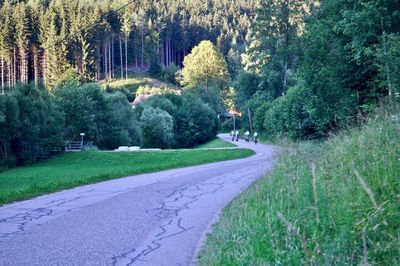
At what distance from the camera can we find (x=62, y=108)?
69.5m

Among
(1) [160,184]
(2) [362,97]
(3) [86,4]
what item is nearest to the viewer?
(2) [362,97]

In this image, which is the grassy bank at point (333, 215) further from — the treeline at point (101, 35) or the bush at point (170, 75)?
the bush at point (170, 75)

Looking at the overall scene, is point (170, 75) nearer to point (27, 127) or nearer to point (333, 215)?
point (27, 127)

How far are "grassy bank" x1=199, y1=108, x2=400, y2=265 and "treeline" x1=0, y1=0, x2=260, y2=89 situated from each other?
67.4 metres

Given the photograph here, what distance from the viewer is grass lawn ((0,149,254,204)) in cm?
2198

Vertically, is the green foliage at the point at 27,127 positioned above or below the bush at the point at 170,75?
below

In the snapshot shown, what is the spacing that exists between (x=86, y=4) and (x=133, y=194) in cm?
12464

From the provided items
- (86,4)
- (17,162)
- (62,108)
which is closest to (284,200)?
(17,162)

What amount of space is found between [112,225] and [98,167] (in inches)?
1085

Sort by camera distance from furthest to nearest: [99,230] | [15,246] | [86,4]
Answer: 1. [86,4]
2. [99,230]
3. [15,246]

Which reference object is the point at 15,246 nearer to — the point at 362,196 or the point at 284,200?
the point at 284,200

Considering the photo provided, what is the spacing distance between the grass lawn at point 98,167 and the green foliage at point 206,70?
63.8 meters

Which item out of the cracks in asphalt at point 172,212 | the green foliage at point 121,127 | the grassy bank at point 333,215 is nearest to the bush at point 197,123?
the green foliage at point 121,127

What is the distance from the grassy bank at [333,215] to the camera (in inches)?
197
